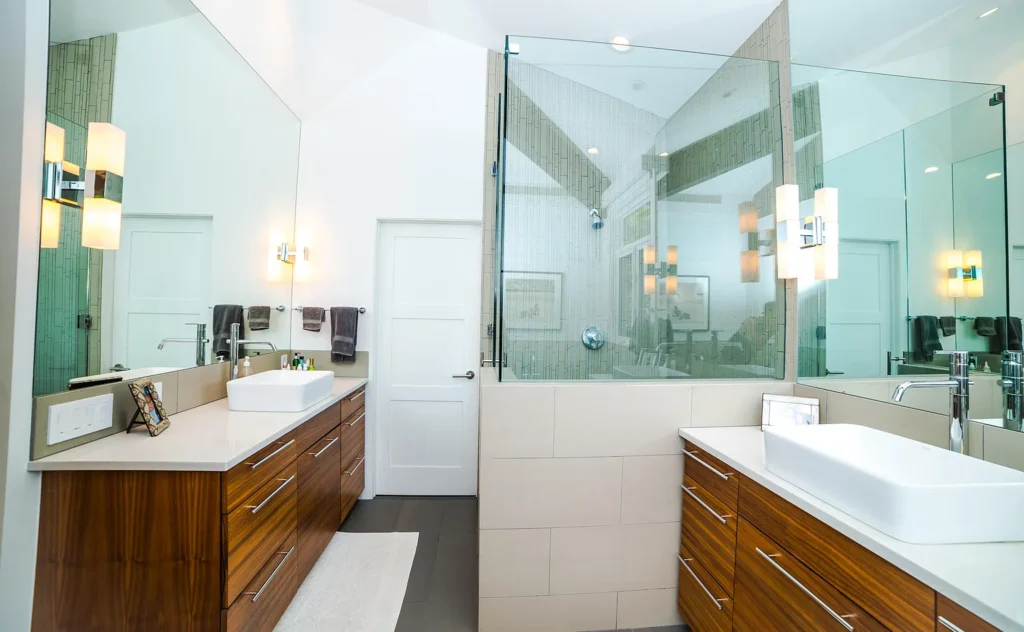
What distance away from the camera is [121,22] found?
167cm

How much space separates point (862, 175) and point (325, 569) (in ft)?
9.80

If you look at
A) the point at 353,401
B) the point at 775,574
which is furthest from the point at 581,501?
the point at 353,401

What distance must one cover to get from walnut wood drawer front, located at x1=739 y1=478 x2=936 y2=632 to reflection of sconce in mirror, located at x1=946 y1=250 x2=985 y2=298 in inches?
32.2

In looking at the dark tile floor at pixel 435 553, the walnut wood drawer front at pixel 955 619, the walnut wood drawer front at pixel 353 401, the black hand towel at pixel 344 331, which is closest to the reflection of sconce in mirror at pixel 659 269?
the walnut wood drawer front at pixel 955 619

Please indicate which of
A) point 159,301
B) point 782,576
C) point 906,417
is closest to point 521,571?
point 782,576

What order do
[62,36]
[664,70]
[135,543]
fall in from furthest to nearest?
[664,70] < [62,36] < [135,543]

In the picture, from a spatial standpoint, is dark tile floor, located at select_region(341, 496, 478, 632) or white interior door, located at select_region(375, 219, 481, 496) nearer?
dark tile floor, located at select_region(341, 496, 478, 632)

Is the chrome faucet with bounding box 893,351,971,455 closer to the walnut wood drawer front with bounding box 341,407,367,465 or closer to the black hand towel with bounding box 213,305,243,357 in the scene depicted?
the walnut wood drawer front with bounding box 341,407,367,465

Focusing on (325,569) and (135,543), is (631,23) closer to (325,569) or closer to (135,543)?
(135,543)

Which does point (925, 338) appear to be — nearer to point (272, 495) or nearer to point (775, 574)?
point (775, 574)

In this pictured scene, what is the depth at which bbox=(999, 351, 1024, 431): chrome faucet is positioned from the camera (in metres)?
1.10

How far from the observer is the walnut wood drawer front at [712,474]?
1449 mm

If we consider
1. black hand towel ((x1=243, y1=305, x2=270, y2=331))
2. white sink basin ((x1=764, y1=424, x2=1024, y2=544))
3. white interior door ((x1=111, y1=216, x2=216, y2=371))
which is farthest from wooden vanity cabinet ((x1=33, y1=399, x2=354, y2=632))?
white sink basin ((x1=764, y1=424, x2=1024, y2=544))

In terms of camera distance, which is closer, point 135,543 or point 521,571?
point 135,543
